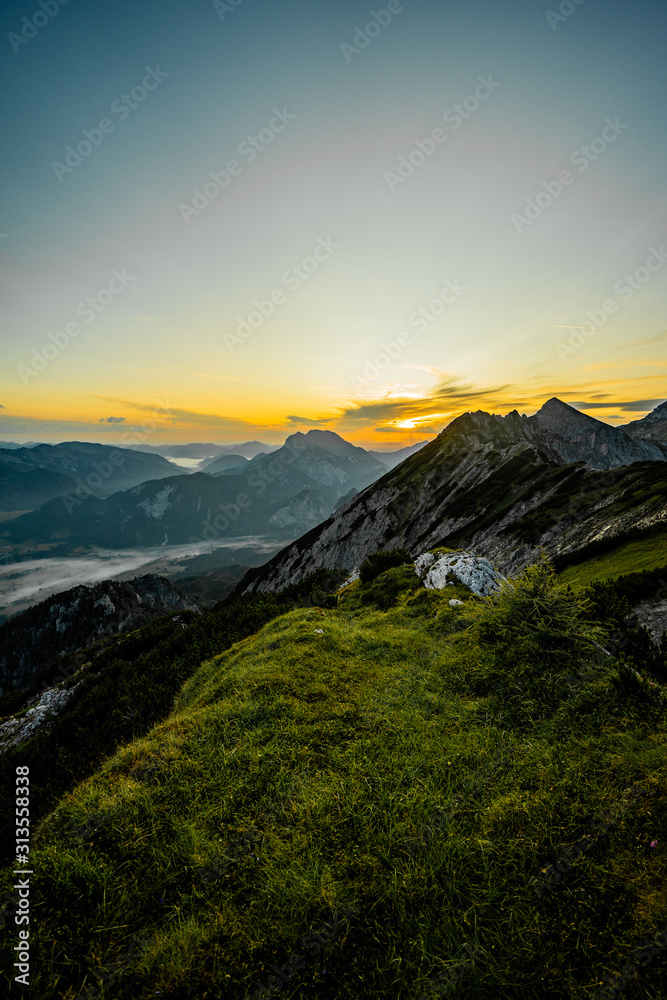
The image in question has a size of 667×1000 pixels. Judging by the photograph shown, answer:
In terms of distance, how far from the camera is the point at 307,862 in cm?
471

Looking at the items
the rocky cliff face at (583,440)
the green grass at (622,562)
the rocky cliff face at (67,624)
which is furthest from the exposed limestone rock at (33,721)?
the rocky cliff face at (583,440)

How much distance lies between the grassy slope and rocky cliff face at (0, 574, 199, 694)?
152462 millimetres

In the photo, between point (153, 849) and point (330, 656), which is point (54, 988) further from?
point (330, 656)

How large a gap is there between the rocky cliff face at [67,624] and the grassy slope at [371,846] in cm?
15246

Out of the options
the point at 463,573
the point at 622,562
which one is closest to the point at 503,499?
the point at 622,562

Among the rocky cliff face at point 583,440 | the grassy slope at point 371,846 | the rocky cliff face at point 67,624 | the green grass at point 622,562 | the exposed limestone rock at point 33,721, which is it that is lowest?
the rocky cliff face at point 67,624

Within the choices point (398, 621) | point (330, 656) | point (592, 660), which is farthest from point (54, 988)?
point (398, 621)

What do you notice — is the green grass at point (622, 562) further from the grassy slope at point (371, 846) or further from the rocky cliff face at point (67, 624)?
the rocky cliff face at point (67, 624)

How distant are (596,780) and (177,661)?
41.3 ft

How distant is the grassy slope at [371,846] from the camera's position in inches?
147

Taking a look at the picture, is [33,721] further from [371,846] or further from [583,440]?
[583,440]

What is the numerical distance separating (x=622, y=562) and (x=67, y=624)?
596 feet

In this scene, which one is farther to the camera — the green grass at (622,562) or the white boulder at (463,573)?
the green grass at (622,562)

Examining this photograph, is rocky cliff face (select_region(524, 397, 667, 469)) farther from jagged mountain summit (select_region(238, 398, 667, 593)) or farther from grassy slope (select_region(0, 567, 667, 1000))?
grassy slope (select_region(0, 567, 667, 1000))
